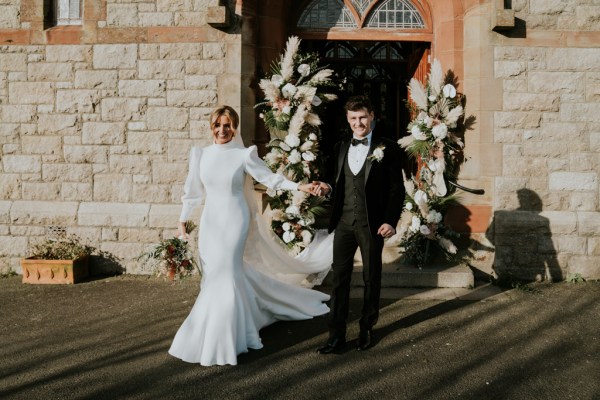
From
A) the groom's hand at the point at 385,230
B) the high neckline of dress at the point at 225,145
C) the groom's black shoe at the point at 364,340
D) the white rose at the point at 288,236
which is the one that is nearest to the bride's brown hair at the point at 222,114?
the high neckline of dress at the point at 225,145

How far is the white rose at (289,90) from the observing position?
719 cm

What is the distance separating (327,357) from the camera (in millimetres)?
4551

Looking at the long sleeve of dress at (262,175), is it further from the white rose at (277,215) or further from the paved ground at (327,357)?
the white rose at (277,215)

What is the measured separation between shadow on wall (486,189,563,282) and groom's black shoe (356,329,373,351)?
3.22 meters

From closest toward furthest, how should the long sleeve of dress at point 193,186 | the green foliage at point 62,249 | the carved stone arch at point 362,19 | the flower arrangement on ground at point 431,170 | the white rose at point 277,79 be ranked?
the long sleeve of dress at point 193,186
the flower arrangement on ground at point 431,170
the white rose at point 277,79
the green foliage at point 62,249
the carved stone arch at point 362,19

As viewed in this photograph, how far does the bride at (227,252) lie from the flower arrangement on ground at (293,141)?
1726 mm

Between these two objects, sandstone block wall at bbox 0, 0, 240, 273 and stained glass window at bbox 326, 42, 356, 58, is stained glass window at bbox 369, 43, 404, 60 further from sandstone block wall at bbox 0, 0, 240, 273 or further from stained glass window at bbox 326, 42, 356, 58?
sandstone block wall at bbox 0, 0, 240, 273

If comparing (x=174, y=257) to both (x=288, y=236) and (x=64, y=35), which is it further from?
(x=64, y=35)

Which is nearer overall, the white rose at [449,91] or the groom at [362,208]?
the groom at [362,208]

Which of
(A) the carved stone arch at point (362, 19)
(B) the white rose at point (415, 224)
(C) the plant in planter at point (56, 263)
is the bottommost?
(C) the plant in planter at point (56, 263)

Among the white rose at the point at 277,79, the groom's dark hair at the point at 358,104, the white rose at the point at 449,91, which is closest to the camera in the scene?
the groom's dark hair at the point at 358,104

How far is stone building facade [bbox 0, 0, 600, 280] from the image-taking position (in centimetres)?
746

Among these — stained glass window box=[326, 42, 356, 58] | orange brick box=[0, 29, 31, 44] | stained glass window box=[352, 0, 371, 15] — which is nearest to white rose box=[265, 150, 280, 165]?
stained glass window box=[352, 0, 371, 15]

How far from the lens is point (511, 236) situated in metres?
7.38
